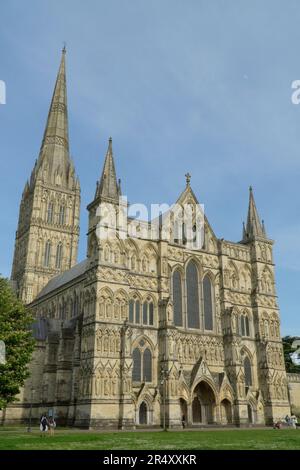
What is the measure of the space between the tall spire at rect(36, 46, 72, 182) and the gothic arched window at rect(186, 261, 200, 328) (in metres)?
44.8

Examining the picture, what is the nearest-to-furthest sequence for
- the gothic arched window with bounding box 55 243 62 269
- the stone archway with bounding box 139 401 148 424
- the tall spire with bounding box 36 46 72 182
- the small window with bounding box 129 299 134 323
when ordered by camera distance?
the stone archway with bounding box 139 401 148 424, the small window with bounding box 129 299 134 323, the gothic arched window with bounding box 55 243 62 269, the tall spire with bounding box 36 46 72 182

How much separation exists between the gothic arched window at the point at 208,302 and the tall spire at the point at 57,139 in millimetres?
45597

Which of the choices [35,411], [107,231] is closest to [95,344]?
[107,231]

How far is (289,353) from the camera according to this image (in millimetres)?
75375

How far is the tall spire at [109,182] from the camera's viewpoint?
46.3m

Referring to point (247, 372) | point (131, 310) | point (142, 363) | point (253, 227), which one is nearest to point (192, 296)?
point (131, 310)

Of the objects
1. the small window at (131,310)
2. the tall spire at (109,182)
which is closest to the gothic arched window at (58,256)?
the tall spire at (109,182)

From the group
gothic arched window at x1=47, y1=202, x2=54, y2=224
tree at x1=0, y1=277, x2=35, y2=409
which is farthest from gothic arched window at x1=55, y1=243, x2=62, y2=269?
tree at x1=0, y1=277, x2=35, y2=409

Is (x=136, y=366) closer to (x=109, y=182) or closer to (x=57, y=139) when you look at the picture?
(x=109, y=182)

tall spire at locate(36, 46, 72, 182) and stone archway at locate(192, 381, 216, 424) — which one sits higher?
tall spire at locate(36, 46, 72, 182)

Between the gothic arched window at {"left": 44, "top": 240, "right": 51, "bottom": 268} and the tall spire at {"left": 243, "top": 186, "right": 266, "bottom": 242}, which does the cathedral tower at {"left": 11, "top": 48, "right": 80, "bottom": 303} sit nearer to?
the gothic arched window at {"left": 44, "top": 240, "right": 51, "bottom": 268}

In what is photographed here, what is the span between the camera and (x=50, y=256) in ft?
263

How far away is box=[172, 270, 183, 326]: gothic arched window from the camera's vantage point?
46969 mm

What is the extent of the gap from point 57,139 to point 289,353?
187ft
